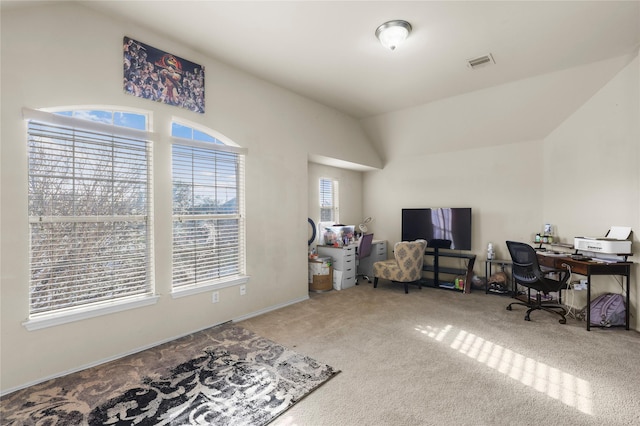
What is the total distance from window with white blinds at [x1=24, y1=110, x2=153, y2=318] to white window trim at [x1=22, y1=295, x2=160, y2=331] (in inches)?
1.9

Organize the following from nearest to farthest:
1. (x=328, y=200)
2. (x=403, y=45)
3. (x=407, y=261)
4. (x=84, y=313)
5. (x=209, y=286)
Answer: (x=84, y=313), (x=403, y=45), (x=209, y=286), (x=407, y=261), (x=328, y=200)

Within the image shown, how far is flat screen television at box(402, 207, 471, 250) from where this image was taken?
201 inches

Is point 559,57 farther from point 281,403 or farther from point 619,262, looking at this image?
point 281,403

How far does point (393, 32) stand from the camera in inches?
108

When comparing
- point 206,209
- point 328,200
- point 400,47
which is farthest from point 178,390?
point 328,200

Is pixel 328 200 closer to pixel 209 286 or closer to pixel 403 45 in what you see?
pixel 209 286

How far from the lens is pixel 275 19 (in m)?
2.67

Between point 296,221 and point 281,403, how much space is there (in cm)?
261

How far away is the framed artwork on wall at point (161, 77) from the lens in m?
2.73

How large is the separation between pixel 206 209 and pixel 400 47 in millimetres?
2815

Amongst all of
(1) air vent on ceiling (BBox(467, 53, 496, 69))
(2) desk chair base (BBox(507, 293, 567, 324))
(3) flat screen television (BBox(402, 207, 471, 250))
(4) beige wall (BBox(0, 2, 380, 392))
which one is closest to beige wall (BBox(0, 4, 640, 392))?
(4) beige wall (BBox(0, 2, 380, 392))

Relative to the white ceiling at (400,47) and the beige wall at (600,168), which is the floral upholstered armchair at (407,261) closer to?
the beige wall at (600,168)

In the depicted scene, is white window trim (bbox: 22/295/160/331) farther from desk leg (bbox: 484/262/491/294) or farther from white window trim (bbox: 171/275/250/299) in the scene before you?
desk leg (bbox: 484/262/491/294)

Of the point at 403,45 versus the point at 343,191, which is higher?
the point at 403,45
